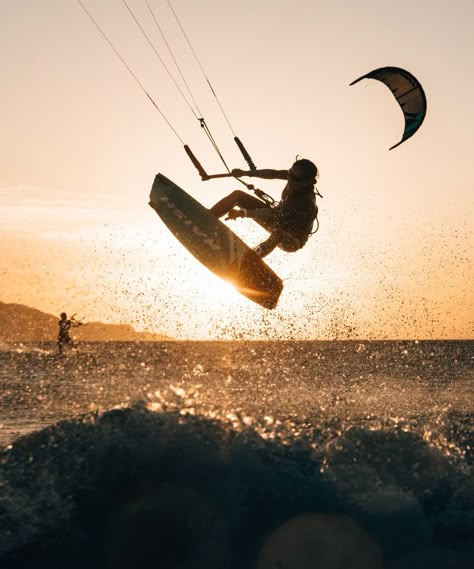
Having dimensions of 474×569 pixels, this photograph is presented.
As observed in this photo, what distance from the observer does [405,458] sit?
19.4 ft

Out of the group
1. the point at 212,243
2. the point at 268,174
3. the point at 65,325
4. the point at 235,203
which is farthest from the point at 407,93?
the point at 65,325

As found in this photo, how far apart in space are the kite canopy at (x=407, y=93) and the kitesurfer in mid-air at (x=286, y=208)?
4.34 feet

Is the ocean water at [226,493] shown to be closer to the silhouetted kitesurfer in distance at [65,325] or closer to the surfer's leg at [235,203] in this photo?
the surfer's leg at [235,203]

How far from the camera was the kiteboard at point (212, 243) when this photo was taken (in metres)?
9.62

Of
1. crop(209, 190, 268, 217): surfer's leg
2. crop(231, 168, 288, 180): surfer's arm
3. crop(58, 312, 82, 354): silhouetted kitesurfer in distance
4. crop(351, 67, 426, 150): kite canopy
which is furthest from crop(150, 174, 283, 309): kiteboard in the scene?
crop(58, 312, 82, 354): silhouetted kitesurfer in distance

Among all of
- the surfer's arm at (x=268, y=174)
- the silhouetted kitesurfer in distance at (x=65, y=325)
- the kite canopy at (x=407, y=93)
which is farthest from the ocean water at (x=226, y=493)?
the silhouetted kitesurfer in distance at (x=65, y=325)

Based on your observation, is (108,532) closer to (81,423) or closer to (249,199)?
(81,423)

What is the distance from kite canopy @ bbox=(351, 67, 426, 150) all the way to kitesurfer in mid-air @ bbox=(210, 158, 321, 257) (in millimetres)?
1322

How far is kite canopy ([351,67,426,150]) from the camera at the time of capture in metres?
8.73

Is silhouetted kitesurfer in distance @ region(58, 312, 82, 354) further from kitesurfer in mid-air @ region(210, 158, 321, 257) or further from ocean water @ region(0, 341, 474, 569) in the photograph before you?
ocean water @ region(0, 341, 474, 569)

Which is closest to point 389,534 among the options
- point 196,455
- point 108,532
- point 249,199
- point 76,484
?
point 196,455

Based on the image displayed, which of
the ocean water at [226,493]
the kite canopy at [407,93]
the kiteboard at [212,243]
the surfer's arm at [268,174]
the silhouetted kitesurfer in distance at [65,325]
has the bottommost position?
the ocean water at [226,493]

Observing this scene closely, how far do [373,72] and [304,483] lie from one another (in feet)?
18.7

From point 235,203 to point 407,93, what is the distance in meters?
2.81
